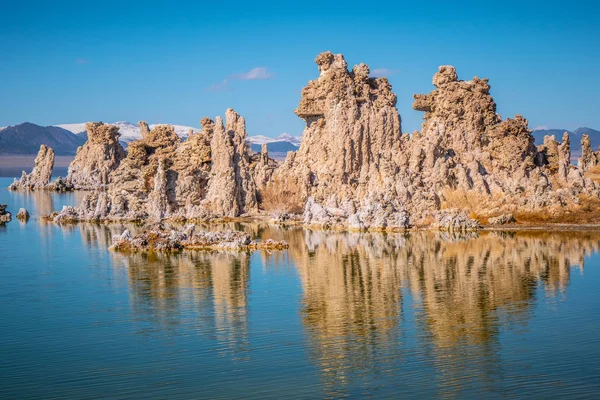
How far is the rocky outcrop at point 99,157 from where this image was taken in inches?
4899

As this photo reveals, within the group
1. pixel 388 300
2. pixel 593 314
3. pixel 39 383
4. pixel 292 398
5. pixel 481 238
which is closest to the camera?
pixel 292 398

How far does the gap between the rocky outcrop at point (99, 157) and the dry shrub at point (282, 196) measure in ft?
189

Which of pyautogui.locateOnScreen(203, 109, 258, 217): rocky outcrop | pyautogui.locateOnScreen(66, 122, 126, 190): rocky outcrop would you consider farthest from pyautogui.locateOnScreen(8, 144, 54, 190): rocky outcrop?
pyautogui.locateOnScreen(203, 109, 258, 217): rocky outcrop

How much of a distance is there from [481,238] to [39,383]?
33924 mm

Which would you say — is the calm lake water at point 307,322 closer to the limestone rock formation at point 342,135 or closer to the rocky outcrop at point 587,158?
the limestone rock formation at point 342,135

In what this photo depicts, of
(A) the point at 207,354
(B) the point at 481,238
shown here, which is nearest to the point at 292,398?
(A) the point at 207,354

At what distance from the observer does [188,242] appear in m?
48.7

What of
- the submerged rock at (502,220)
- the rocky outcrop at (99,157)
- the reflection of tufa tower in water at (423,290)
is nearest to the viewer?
the reflection of tufa tower in water at (423,290)

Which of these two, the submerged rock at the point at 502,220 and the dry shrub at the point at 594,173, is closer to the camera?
the submerged rock at the point at 502,220

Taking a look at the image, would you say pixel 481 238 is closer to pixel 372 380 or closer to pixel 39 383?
pixel 372 380

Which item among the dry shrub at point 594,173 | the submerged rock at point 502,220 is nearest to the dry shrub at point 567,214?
the submerged rock at point 502,220

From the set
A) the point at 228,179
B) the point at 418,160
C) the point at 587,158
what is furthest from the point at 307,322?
the point at 587,158

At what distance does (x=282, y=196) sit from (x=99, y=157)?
2476 inches

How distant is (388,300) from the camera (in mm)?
34188
